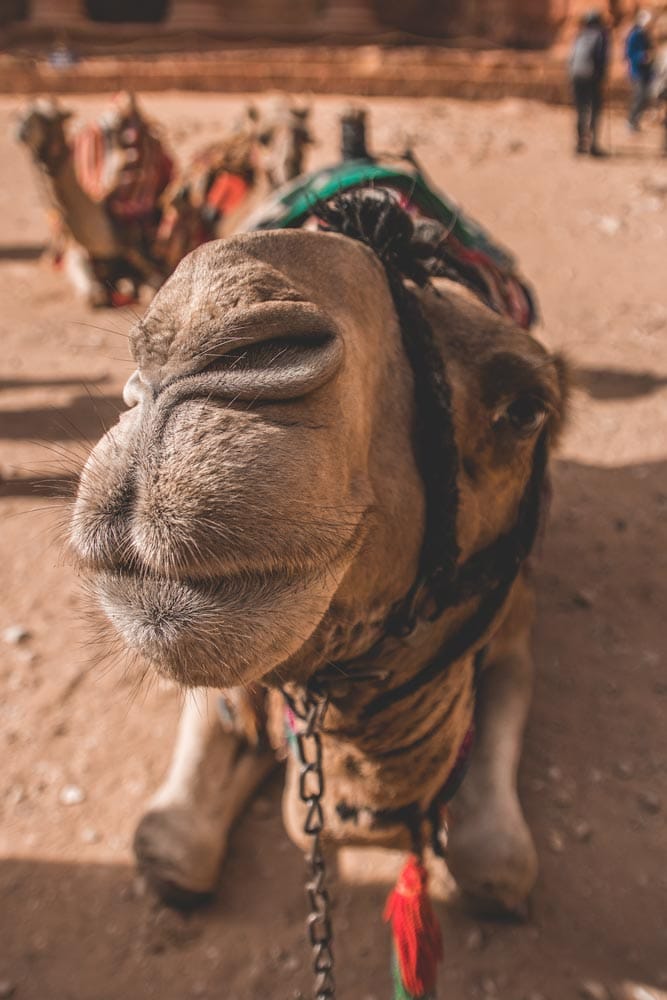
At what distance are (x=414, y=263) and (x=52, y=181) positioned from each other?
584 centimetres

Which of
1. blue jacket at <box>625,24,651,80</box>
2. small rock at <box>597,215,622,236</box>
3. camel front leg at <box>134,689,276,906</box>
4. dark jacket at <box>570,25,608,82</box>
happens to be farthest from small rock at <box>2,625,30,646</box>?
blue jacket at <box>625,24,651,80</box>

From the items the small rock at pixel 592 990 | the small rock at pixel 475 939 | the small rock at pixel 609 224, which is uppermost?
the small rock at pixel 592 990

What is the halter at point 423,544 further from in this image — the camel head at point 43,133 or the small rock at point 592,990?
the camel head at point 43,133

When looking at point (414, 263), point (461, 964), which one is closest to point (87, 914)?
point (461, 964)

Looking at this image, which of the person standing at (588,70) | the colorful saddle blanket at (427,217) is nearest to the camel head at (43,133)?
the colorful saddle blanket at (427,217)

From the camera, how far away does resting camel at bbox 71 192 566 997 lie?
119 cm

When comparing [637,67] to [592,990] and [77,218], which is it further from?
[592,990]

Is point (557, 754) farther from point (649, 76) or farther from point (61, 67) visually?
point (61, 67)

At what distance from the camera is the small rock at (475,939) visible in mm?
2609

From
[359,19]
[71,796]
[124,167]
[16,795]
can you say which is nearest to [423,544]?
[71,796]

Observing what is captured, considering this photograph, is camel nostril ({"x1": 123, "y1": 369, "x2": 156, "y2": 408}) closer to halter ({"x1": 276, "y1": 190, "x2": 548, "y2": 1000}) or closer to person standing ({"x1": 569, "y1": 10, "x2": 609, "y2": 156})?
halter ({"x1": 276, "y1": 190, "x2": 548, "y2": 1000})

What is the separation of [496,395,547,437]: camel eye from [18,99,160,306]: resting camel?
17.0 ft

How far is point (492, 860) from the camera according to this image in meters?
2.51

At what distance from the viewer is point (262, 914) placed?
2730 mm
